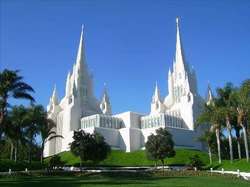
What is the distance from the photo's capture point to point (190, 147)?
7994 centimetres

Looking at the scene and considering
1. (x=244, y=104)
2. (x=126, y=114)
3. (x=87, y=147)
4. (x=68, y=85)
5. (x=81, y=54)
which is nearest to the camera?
(x=244, y=104)

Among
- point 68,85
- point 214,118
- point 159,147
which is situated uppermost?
point 68,85

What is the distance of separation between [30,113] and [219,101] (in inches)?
987

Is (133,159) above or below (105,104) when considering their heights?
below

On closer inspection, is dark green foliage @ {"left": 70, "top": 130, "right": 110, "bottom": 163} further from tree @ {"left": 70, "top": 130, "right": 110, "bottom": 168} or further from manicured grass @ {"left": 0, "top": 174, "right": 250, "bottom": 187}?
manicured grass @ {"left": 0, "top": 174, "right": 250, "bottom": 187}

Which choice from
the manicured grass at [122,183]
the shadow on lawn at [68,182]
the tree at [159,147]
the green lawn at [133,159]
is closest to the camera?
the manicured grass at [122,183]

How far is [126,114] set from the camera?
283 ft

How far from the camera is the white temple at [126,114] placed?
79688 millimetres

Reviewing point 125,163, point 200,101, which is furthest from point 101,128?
point 200,101

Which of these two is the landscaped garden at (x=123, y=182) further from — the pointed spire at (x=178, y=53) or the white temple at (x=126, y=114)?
the pointed spire at (x=178, y=53)

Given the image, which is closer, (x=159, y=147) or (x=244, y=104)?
(x=244, y=104)

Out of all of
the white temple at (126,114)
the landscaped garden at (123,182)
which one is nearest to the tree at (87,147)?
the landscaped garden at (123,182)

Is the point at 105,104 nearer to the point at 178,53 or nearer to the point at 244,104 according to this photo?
the point at 178,53

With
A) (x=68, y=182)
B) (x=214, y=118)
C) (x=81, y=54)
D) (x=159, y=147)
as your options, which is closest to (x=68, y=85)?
(x=81, y=54)
